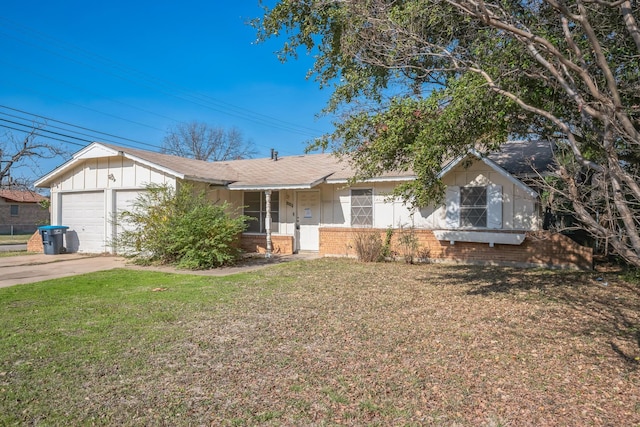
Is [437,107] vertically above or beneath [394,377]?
above

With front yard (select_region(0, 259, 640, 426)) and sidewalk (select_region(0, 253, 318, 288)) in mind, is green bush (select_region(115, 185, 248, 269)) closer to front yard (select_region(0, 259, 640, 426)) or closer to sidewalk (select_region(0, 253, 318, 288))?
sidewalk (select_region(0, 253, 318, 288))

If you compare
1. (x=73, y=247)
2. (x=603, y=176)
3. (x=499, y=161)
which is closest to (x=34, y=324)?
(x=603, y=176)

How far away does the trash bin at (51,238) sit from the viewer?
50.2ft

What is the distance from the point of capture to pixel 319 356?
4797 mm

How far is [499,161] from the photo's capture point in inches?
548

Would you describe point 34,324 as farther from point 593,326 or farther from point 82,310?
point 593,326

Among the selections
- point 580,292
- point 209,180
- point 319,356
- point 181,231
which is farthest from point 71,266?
point 580,292

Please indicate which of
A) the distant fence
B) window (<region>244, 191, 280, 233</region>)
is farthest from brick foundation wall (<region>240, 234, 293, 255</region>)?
the distant fence

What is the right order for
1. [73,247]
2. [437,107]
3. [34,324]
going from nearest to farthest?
[34,324] < [437,107] < [73,247]

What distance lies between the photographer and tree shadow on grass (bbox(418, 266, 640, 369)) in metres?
5.68

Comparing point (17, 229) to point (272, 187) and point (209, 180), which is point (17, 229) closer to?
point (209, 180)

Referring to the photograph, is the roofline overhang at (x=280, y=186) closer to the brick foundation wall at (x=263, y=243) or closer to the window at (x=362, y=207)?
the window at (x=362, y=207)

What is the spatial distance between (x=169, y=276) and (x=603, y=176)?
903 centimetres

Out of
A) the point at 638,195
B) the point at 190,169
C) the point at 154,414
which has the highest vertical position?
the point at 190,169
